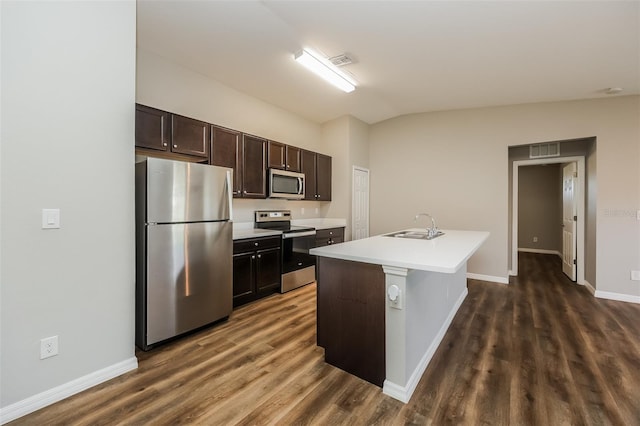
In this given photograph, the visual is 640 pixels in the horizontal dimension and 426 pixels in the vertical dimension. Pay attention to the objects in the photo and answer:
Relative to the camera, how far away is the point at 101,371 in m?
1.89

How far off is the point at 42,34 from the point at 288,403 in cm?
267

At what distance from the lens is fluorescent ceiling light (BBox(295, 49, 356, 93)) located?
294 centimetres

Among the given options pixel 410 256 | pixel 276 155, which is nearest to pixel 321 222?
pixel 276 155

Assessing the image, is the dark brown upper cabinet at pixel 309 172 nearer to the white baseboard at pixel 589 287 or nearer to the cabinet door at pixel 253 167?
the cabinet door at pixel 253 167

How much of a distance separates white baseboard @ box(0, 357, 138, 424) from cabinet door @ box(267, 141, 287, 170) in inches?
106

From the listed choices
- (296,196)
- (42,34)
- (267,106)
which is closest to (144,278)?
(42,34)

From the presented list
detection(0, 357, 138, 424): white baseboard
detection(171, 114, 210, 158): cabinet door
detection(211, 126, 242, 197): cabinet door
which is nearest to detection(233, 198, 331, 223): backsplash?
detection(211, 126, 242, 197): cabinet door

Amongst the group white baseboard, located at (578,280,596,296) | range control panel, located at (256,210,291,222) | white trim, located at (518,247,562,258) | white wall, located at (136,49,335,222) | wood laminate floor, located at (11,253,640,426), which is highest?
white wall, located at (136,49,335,222)

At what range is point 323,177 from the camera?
491 cm

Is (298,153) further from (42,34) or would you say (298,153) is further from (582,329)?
(582,329)

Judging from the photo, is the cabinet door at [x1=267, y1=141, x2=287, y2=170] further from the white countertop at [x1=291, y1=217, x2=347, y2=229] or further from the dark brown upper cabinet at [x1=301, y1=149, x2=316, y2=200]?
the white countertop at [x1=291, y1=217, x2=347, y2=229]

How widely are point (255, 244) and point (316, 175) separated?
73.5 inches

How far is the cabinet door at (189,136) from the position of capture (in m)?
2.75

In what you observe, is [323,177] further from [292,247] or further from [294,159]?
[292,247]
